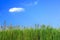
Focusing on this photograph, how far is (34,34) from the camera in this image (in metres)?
13.2

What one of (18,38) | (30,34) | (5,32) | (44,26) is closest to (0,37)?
(5,32)

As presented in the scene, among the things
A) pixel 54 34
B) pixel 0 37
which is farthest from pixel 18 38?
pixel 54 34

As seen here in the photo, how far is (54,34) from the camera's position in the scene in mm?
12859

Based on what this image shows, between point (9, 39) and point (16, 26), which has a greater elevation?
point (16, 26)

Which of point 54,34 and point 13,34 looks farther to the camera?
point 13,34

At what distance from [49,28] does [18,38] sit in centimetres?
226

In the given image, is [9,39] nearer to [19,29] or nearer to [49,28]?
[19,29]

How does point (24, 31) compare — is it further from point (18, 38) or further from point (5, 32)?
point (5, 32)

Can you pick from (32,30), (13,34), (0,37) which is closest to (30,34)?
(32,30)

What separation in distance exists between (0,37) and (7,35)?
0.64m

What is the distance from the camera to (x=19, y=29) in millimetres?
→ 13844

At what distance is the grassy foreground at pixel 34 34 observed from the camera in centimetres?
1285

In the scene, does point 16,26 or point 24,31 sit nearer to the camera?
point 24,31

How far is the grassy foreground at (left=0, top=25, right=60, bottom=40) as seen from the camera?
42.2ft
